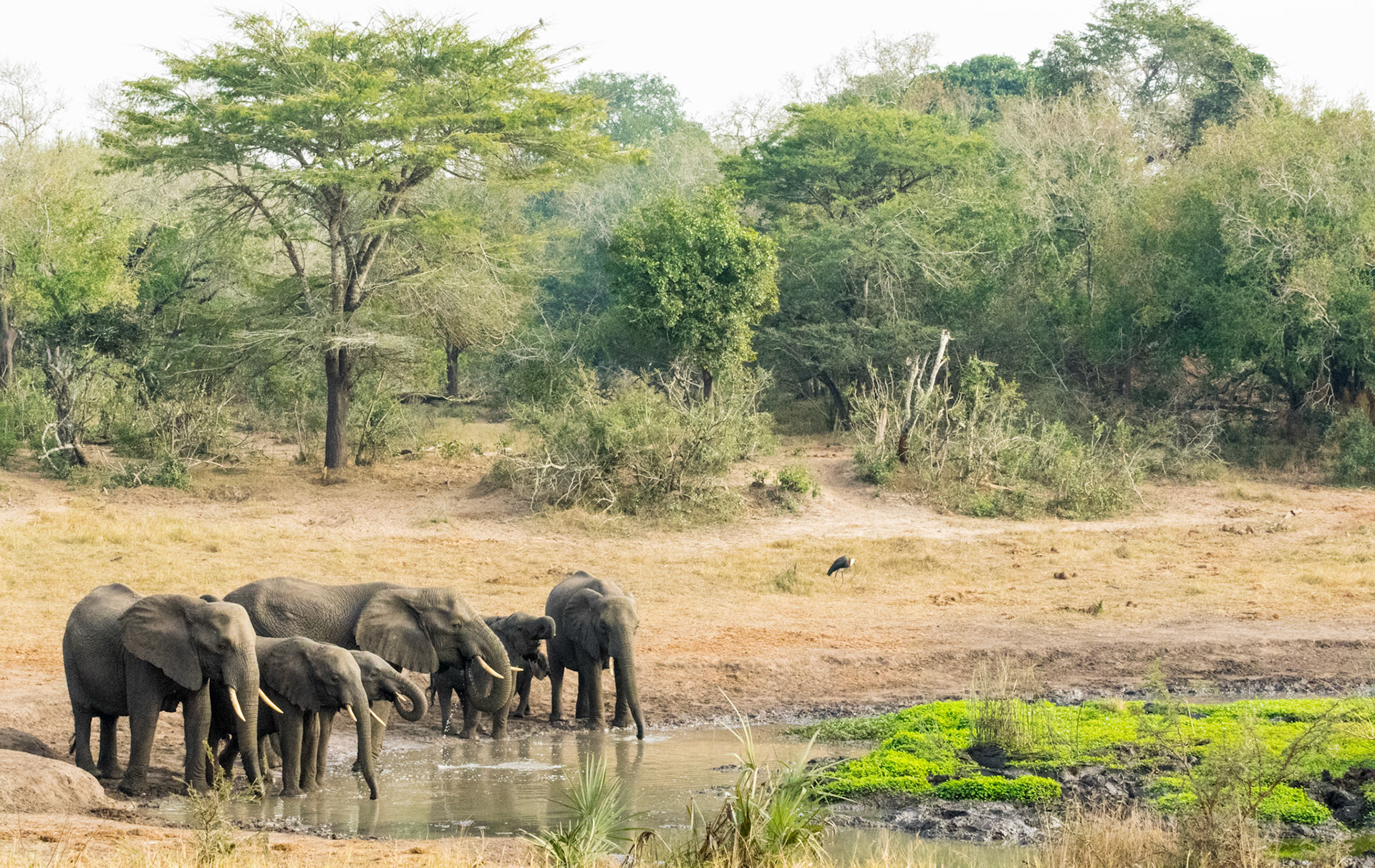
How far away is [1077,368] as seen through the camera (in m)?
30.4

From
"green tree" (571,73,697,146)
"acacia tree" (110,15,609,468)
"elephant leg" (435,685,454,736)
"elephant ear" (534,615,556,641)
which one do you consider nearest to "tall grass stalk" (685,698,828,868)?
"elephant ear" (534,615,556,641)

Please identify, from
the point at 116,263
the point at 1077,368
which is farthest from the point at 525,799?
the point at 1077,368

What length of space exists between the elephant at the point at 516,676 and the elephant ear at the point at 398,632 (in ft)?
1.04

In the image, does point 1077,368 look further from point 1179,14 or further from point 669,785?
point 669,785

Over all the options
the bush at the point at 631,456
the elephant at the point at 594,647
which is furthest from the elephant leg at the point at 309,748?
the bush at the point at 631,456

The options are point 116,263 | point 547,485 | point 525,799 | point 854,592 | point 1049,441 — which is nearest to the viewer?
point 525,799

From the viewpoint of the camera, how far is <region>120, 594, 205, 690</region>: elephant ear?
8914 millimetres

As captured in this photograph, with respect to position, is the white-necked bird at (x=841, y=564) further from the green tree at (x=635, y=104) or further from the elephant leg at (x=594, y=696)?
the green tree at (x=635, y=104)

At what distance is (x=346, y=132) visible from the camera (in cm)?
2400

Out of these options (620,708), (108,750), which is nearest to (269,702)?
(108,750)

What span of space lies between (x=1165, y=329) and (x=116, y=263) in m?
20.3

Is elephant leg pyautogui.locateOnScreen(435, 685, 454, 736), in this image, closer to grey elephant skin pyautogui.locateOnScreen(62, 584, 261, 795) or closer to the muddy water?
the muddy water

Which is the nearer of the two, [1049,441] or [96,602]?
[96,602]

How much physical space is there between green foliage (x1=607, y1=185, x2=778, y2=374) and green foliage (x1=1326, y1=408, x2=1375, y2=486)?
11.2m
